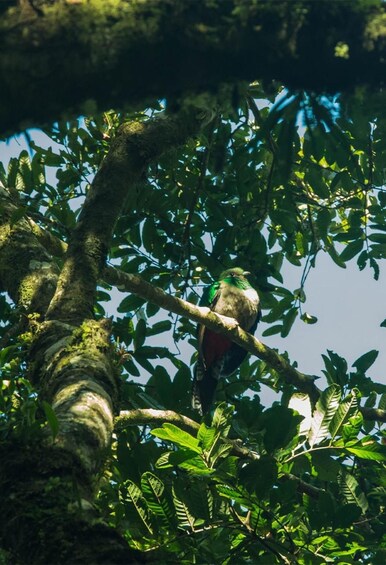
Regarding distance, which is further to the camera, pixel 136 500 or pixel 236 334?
pixel 236 334

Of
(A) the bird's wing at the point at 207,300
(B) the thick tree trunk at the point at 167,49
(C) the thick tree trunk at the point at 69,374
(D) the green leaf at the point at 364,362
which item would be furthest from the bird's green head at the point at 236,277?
(B) the thick tree trunk at the point at 167,49

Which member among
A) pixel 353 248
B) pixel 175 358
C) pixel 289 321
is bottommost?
pixel 175 358

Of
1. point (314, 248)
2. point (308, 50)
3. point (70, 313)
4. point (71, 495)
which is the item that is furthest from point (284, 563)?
point (314, 248)

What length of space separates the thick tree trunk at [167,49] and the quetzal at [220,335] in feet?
13.9

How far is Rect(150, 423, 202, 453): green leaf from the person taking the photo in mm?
2938

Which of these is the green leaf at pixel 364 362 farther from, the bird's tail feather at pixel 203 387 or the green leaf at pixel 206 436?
the green leaf at pixel 206 436

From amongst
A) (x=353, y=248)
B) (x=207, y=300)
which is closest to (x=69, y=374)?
(x=353, y=248)

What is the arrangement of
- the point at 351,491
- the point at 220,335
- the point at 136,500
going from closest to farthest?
the point at 136,500 < the point at 351,491 < the point at 220,335

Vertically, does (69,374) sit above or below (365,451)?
below

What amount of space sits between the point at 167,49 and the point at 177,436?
1.77 metres

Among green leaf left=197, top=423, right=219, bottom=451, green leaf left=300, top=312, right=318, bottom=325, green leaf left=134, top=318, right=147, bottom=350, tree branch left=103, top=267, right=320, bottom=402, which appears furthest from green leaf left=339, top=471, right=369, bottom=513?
green leaf left=300, top=312, right=318, bottom=325

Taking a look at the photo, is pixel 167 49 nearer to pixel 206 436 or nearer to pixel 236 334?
pixel 206 436

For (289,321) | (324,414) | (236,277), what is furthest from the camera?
(236,277)

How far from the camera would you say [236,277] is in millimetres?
6508
